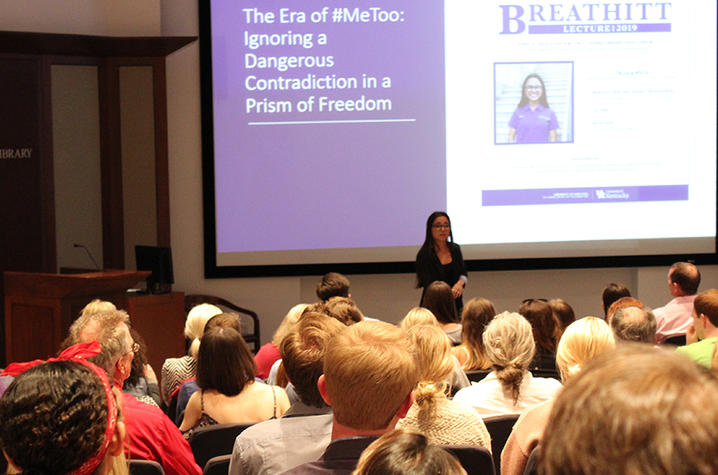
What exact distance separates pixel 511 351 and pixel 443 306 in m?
1.65

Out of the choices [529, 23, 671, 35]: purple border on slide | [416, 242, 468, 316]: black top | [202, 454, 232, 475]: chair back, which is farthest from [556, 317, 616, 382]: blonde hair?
[529, 23, 671, 35]: purple border on slide

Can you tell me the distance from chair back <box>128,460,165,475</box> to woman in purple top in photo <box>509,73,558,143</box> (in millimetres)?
6008

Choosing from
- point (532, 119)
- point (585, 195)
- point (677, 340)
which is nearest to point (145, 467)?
point (677, 340)

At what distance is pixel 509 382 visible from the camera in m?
3.12

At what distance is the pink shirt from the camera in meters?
5.18

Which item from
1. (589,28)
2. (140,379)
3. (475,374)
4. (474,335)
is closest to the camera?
(140,379)

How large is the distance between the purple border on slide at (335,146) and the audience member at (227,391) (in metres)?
4.41

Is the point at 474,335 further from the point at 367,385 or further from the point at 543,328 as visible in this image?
the point at 367,385

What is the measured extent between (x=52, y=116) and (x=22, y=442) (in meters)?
6.28

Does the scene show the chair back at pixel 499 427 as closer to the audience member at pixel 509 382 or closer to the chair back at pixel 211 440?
the audience member at pixel 509 382

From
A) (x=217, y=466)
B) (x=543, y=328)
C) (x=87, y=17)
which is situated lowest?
(x=217, y=466)

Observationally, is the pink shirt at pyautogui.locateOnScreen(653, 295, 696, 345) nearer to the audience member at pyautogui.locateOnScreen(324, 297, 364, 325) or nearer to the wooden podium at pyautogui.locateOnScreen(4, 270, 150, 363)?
the audience member at pyautogui.locateOnScreen(324, 297, 364, 325)

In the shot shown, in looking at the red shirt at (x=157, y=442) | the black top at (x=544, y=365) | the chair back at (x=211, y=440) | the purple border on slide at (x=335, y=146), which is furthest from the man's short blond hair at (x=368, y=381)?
the purple border on slide at (x=335, y=146)

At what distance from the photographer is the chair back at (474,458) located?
218 cm
